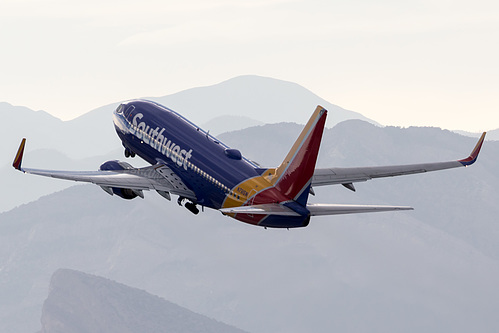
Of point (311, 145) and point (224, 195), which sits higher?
point (311, 145)

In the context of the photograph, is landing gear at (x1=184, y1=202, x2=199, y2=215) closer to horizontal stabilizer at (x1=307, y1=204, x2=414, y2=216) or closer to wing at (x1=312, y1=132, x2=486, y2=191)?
wing at (x1=312, y1=132, x2=486, y2=191)

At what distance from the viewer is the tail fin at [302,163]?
60.8 metres

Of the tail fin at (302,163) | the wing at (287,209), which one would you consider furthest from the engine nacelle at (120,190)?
the tail fin at (302,163)

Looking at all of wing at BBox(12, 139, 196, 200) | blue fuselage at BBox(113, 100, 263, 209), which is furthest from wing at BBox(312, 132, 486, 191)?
wing at BBox(12, 139, 196, 200)

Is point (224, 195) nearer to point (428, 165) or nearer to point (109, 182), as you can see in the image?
point (109, 182)

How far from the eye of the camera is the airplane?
63250 millimetres

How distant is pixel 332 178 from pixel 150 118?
19.9 meters

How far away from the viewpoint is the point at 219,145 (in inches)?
2906

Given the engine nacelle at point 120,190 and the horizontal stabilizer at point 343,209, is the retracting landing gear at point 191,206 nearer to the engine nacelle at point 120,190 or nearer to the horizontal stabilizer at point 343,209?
the engine nacelle at point 120,190

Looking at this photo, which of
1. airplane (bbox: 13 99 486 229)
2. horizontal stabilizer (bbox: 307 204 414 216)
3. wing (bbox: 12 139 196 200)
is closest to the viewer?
horizontal stabilizer (bbox: 307 204 414 216)

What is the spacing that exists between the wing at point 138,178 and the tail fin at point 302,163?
1124 centimetres

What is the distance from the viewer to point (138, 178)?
74.3 metres

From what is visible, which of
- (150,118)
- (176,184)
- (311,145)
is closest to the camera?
(311,145)

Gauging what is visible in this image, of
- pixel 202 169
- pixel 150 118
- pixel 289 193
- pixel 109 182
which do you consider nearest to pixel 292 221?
pixel 289 193
